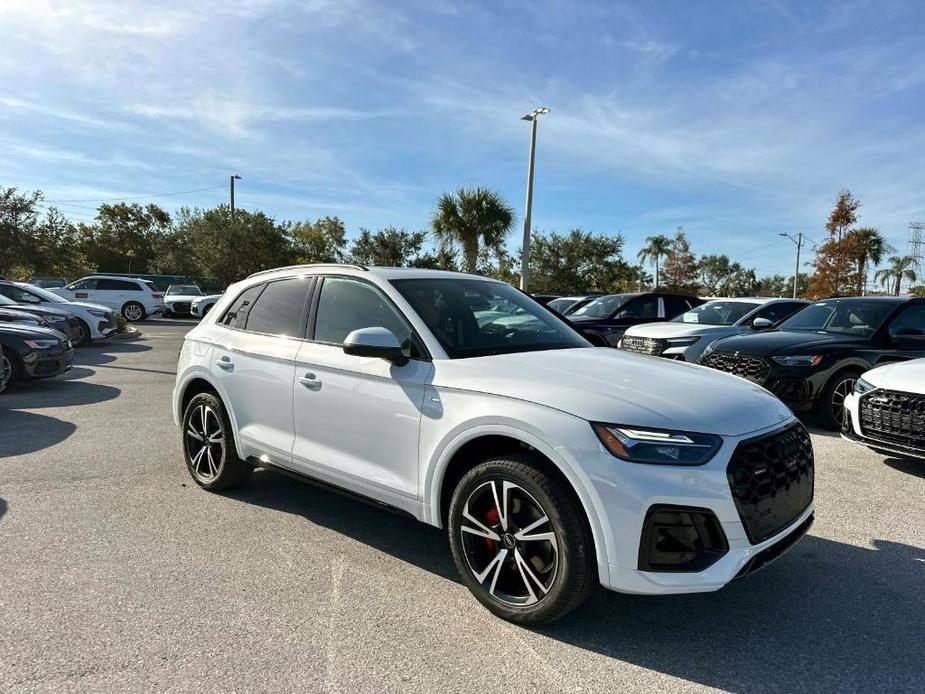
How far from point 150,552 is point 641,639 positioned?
2720mm

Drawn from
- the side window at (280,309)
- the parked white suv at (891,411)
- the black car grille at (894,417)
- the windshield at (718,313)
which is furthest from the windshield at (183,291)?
the black car grille at (894,417)

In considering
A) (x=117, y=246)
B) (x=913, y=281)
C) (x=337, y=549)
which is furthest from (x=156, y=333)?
(x=913, y=281)

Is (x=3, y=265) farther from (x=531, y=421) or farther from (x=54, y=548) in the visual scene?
(x=531, y=421)

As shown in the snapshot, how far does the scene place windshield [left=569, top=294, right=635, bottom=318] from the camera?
12414 millimetres

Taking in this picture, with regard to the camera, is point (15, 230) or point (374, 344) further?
point (15, 230)

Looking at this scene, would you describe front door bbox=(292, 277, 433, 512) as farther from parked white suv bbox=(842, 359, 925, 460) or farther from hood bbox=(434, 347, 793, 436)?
parked white suv bbox=(842, 359, 925, 460)

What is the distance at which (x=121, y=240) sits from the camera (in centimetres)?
5028

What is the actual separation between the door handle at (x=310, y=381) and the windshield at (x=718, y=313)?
9359 millimetres

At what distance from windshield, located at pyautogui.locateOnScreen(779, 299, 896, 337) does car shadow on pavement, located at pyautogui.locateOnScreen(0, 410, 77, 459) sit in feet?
28.1

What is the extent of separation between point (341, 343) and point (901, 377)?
4.72 meters

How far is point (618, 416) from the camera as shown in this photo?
8.41 ft

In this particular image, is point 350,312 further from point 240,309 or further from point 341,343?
point 240,309

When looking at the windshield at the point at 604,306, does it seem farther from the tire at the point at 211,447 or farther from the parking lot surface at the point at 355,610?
the tire at the point at 211,447

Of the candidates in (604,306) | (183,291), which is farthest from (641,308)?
(183,291)
